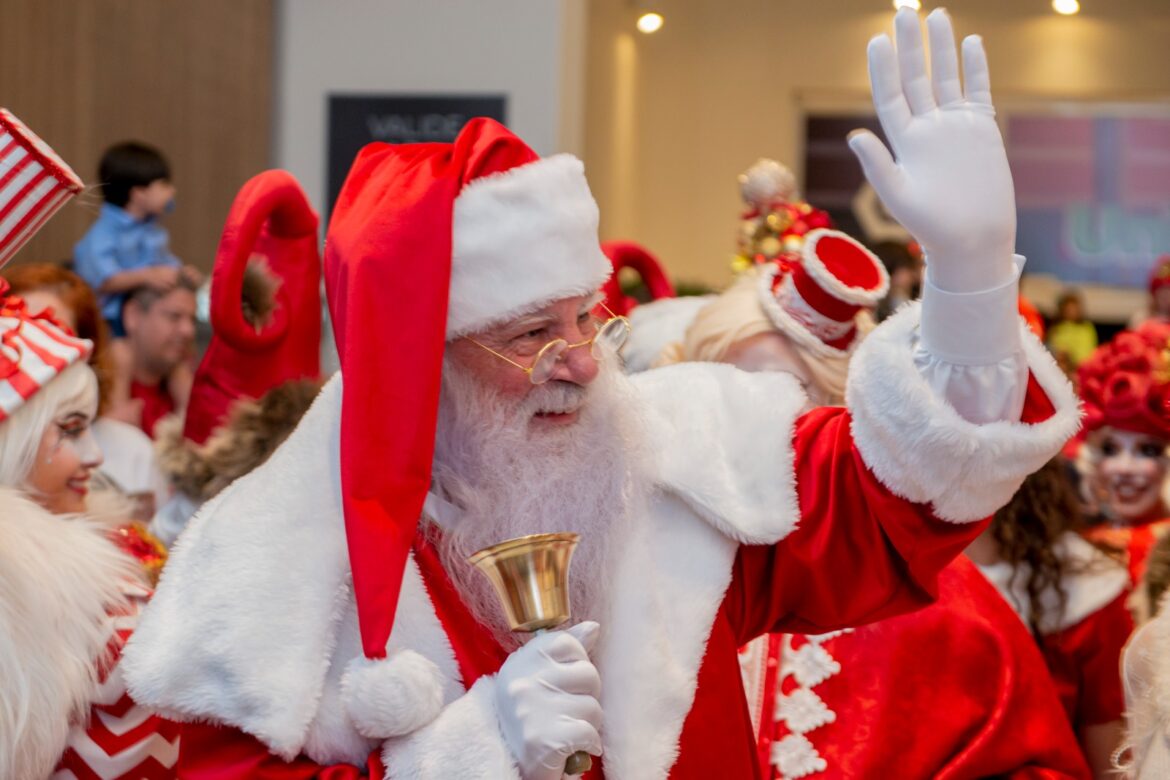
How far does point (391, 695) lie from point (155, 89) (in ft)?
21.2

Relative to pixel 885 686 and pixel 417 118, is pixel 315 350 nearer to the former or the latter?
pixel 885 686

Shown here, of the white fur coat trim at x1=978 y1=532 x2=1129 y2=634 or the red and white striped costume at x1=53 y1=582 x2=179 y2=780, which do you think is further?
the white fur coat trim at x1=978 y1=532 x2=1129 y2=634

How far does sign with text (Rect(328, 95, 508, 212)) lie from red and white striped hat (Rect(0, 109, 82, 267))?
18.4 feet

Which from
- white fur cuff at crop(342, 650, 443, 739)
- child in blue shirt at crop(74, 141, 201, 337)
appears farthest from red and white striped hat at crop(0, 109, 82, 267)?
child in blue shirt at crop(74, 141, 201, 337)

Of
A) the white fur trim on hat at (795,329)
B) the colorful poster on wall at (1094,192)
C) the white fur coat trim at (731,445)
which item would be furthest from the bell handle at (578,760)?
the colorful poster on wall at (1094,192)

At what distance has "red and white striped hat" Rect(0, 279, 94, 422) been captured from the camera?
2.25 meters

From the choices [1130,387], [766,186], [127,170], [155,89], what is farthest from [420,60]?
[1130,387]

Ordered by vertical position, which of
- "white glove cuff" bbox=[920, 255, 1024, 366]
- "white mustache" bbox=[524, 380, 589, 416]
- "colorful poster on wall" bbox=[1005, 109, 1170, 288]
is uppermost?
"white glove cuff" bbox=[920, 255, 1024, 366]

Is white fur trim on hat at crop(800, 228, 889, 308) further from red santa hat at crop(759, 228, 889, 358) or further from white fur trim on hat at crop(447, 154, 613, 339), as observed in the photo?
white fur trim on hat at crop(447, 154, 613, 339)

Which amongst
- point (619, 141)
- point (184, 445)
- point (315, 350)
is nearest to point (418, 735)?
point (184, 445)

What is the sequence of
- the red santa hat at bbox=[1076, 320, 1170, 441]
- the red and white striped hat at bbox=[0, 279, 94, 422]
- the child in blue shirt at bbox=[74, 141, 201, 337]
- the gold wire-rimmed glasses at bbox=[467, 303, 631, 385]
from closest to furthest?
1. the gold wire-rimmed glasses at bbox=[467, 303, 631, 385]
2. the red and white striped hat at bbox=[0, 279, 94, 422]
3. the red santa hat at bbox=[1076, 320, 1170, 441]
4. the child in blue shirt at bbox=[74, 141, 201, 337]

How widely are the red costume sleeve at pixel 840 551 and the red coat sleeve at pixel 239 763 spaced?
55cm

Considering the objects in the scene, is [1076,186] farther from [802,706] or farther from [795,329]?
[802,706]

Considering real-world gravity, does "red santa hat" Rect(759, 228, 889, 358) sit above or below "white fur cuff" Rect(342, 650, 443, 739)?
above
